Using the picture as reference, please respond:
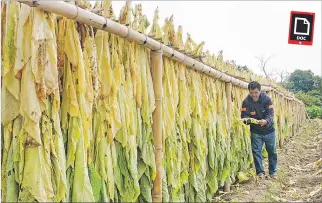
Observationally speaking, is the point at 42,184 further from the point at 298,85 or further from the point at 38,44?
the point at 298,85

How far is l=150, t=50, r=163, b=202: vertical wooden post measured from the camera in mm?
4309

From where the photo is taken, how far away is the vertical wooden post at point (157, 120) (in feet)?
14.1

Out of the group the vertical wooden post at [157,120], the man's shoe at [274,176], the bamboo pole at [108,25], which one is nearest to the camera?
the bamboo pole at [108,25]

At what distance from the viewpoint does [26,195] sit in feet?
9.28

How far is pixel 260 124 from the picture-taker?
7.54m

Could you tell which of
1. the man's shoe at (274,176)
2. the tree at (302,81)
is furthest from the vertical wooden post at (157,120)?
the tree at (302,81)

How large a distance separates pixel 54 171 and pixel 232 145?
4973mm

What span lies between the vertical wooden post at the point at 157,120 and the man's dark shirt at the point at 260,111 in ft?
11.8

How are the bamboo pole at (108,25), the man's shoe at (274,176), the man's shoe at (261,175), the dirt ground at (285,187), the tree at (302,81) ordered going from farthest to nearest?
the tree at (302,81) → the man's shoe at (274,176) → the man's shoe at (261,175) → the dirt ground at (285,187) → the bamboo pole at (108,25)

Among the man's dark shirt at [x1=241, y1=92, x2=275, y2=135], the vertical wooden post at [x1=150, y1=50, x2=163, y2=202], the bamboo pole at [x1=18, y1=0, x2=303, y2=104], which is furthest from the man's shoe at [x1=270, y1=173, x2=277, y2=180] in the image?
the vertical wooden post at [x1=150, y1=50, x2=163, y2=202]

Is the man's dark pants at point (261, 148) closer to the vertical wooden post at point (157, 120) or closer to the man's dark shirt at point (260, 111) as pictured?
the man's dark shirt at point (260, 111)

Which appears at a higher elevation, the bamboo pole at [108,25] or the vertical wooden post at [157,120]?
the bamboo pole at [108,25]

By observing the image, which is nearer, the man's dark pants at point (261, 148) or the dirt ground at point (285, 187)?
the dirt ground at point (285, 187)

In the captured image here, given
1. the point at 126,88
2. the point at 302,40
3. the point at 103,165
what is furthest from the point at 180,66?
the point at 302,40
